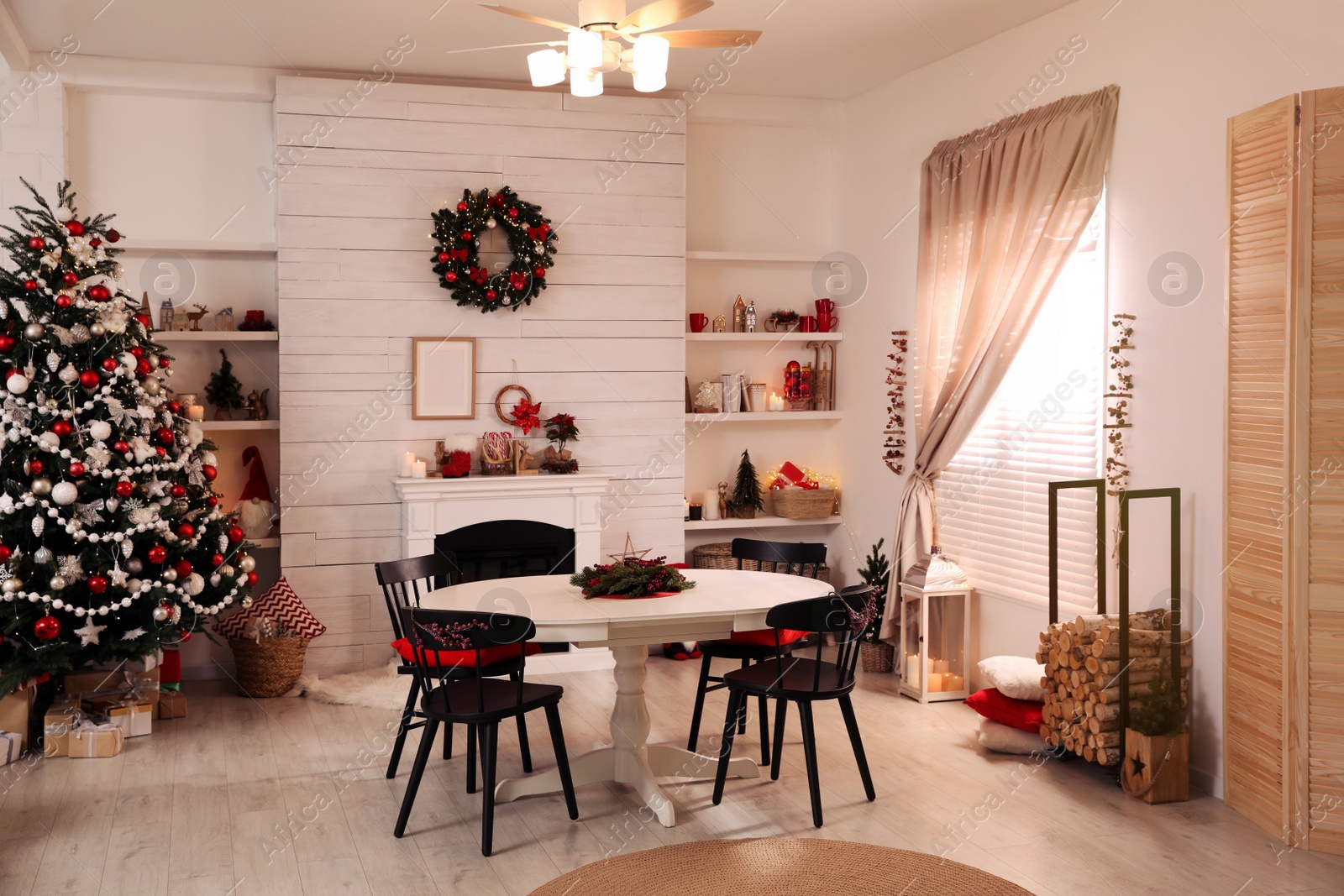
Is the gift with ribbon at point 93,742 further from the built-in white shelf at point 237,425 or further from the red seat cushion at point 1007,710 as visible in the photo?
the red seat cushion at point 1007,710

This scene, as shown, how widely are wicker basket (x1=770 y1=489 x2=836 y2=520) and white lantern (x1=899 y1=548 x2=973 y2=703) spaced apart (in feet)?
3.94

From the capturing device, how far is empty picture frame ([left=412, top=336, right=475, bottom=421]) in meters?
5.82

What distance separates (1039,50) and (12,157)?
4834 millimetres

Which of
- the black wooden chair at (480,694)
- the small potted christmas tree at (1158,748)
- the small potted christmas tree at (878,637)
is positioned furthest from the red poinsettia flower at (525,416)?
the small potted christmas tree at (1158,748)

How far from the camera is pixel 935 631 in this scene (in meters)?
5.35

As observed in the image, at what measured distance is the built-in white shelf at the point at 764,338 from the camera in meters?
6.36

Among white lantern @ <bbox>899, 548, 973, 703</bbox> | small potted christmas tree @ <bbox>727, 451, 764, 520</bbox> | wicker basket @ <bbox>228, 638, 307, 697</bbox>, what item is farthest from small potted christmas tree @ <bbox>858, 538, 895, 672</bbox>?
wicker basket @ <bbox>228, 638, 307, 697</bbox>

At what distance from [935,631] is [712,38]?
3017mm

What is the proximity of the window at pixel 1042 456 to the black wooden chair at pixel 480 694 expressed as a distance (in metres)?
2.29

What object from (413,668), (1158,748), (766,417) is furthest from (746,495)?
(1158,748)

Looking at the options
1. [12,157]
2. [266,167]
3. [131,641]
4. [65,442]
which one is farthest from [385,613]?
[12,157]

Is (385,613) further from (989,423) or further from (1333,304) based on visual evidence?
(1333,304)

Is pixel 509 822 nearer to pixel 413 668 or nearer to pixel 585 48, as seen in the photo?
pixel 413 668

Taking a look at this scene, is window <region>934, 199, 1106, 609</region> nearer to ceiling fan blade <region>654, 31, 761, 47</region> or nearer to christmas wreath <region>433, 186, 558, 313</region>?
ceiling fan blade <region>654, 31, 761, 47</region>
